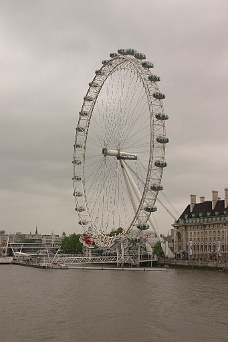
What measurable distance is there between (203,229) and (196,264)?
14264mm

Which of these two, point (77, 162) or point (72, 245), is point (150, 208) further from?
point (72, 245)

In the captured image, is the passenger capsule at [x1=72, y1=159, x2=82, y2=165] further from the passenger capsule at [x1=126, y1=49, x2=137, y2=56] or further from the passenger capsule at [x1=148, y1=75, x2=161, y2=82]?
the passenger capsule at [x1=148, y1=75, x2=161, y2=82]

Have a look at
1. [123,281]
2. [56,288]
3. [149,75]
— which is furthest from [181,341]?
[149,75]

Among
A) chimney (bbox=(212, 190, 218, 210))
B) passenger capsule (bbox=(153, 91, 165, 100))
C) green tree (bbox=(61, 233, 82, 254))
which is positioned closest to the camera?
passenger capsule (bbox=(153, 91, 165, 100))

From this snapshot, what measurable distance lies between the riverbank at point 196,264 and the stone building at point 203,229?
550 centimetres

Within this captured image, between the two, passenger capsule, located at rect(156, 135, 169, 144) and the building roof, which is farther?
the building roof

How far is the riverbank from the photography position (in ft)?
150

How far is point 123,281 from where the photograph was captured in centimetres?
3338

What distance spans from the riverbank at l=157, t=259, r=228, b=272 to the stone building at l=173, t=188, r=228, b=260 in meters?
5.50

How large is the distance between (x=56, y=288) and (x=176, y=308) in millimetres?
9905

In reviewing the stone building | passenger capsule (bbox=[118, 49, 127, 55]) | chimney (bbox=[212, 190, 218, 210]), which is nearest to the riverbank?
the stone building

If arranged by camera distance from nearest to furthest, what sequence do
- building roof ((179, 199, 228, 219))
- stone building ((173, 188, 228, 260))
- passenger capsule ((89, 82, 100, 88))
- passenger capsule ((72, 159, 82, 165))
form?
passenger capsule ((89, 82, 100, 88)) → passenger capsule ((72, 159, 82, 165)) → stone building ((173, 188, 228, 260)) → building roof ((179, 199, 228, 219))

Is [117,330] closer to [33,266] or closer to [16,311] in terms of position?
[16,311]

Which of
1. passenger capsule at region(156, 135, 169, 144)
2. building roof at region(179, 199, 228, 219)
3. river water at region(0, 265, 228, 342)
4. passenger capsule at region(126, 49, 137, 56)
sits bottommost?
river water at region(0, 265, 228, 342)
